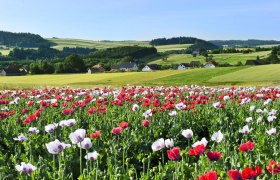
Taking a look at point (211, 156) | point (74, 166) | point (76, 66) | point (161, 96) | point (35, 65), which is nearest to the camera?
point (211, 156)

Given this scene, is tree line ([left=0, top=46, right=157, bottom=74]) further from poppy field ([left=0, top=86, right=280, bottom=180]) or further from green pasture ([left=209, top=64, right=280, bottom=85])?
poppy field ([left=0, top=86, right=280, bottom=180])

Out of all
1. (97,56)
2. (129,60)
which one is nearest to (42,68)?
(129,60)

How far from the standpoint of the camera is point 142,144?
8453mm

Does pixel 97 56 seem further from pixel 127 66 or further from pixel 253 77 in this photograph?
pixel 253 77

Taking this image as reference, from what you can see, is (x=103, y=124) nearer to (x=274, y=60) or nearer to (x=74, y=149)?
(x=74, y=149)

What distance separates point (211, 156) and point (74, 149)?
359cm

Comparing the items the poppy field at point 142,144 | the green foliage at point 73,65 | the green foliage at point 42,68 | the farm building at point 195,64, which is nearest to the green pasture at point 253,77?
the poppy field at point 142,144

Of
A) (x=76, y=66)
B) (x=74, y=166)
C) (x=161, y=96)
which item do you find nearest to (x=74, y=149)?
(x=74, y=166)

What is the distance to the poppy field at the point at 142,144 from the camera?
5402mm

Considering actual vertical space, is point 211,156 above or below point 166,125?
above

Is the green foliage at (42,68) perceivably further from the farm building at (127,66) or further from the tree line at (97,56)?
the farm building at (127,66)

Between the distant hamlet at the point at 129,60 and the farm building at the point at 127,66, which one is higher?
the distant hamlet at the point at 129,60

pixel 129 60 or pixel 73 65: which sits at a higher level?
pixel 73 65

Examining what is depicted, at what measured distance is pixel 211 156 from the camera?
4.53 meters
